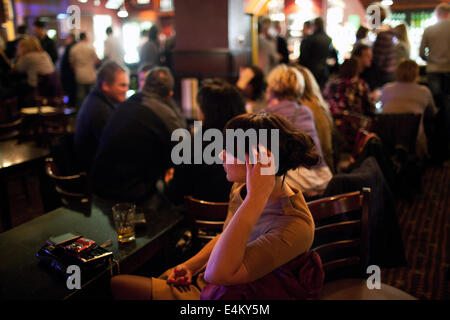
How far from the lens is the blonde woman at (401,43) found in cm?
561

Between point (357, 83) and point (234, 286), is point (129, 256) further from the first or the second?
point (357, 83)

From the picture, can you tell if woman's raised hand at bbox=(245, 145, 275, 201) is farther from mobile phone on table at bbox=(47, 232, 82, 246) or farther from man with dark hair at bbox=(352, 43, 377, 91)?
man with dark hair at bbox=(352, 43, 377, 91)

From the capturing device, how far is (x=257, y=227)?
4.15ft

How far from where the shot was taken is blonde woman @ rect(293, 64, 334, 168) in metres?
2.83

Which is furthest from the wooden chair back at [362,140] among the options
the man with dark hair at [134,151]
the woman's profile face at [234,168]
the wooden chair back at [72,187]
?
the wooden chair back at [72,187]

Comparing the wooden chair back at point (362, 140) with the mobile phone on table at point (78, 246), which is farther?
the wooden chair back at point (362, 140)

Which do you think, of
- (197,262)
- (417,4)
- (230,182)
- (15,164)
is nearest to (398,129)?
(230,182)

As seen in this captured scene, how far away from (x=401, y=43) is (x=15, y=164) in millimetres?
5240

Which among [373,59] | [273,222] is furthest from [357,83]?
[273,222]

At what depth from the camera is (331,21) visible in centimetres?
936

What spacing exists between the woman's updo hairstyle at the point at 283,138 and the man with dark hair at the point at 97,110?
1806 millimetres

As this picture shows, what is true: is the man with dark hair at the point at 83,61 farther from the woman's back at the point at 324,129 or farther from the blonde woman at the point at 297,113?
the woman's back at the point at 324,129

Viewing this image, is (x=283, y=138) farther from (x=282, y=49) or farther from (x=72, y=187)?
(x=282, y=49)

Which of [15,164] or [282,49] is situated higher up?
[282,49]
